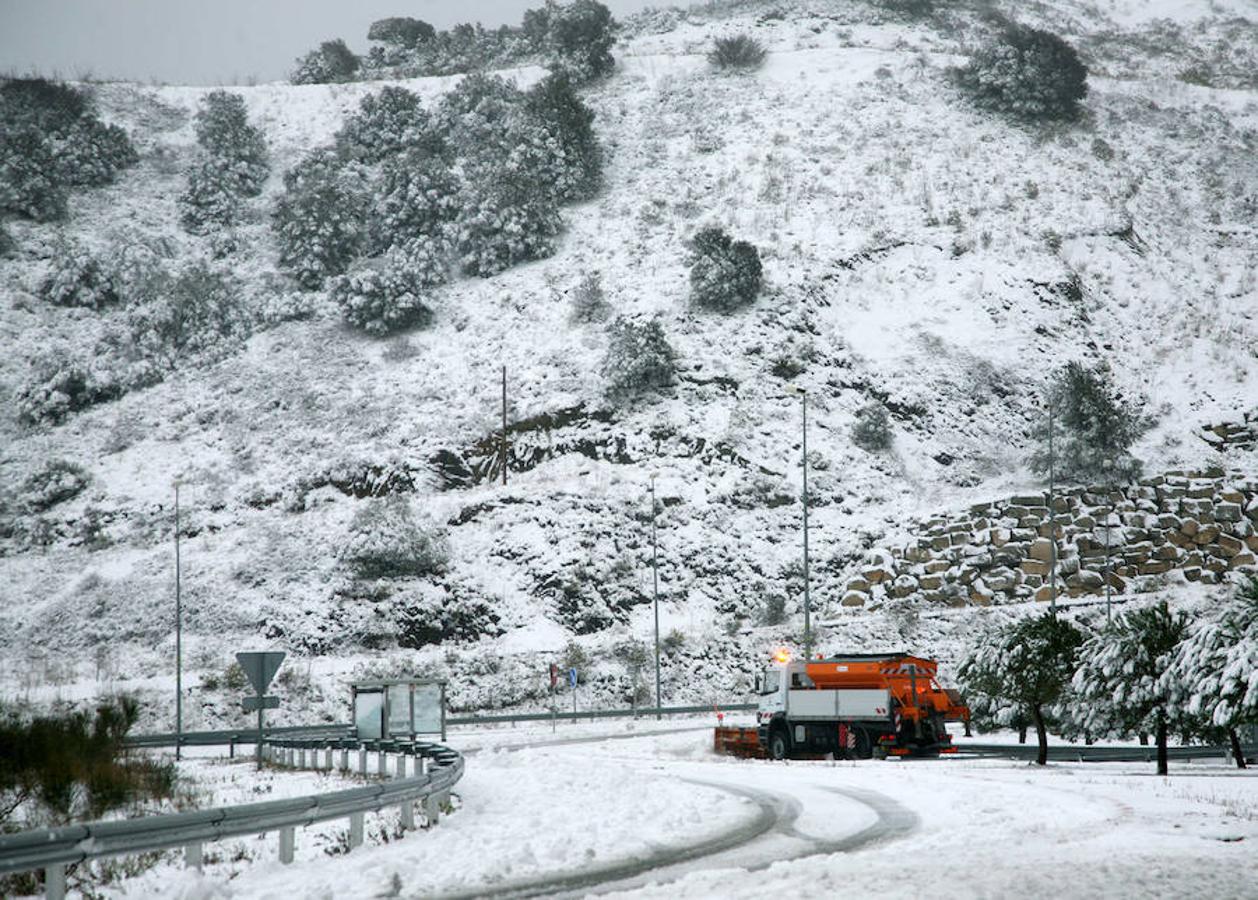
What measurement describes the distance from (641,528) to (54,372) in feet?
123

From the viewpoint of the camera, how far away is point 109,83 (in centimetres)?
10481

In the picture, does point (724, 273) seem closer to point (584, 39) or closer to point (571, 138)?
point (571, 138)

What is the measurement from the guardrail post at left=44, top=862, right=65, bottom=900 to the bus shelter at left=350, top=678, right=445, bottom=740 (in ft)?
66.4

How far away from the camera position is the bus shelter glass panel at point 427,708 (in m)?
30.0

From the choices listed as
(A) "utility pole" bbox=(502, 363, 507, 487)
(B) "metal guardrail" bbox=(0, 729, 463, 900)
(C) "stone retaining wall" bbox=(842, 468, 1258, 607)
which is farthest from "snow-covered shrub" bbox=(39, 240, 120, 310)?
(B) "metal guardrail" bbox=(0, 729, 463, 900)

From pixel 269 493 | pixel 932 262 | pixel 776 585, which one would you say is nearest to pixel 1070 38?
pixel 932 262

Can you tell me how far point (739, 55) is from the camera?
336 ft

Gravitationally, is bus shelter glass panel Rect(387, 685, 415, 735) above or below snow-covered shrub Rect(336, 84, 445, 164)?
below

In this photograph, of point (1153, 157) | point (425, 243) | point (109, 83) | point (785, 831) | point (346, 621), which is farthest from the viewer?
point (109, 83)

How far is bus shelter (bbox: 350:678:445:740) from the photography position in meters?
29.2

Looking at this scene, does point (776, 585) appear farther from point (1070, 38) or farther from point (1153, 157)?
point (1070, 38)

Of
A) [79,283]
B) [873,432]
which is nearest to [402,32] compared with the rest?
[79,283]

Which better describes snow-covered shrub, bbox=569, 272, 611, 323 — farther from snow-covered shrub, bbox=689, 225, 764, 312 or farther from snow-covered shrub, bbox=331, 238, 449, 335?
snow-covered shrub, bbox=331, 238, 449, 335

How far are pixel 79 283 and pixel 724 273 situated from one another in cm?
4182
